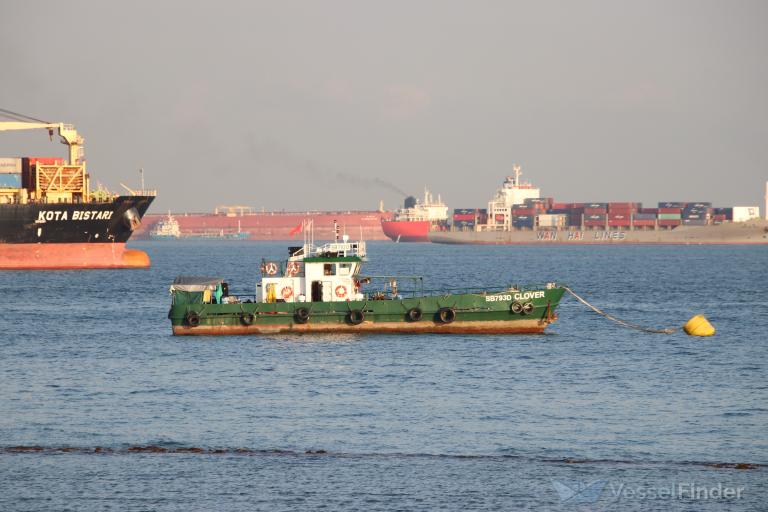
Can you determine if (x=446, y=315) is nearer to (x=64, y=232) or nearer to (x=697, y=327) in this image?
(x=697, y=327)

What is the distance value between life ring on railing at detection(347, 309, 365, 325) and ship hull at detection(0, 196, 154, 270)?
53.3 m

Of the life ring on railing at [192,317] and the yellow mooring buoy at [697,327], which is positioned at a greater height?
the life ring on railing at [192,317]

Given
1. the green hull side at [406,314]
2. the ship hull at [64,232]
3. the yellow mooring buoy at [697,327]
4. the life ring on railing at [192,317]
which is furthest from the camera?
the ship hull at [64,232]

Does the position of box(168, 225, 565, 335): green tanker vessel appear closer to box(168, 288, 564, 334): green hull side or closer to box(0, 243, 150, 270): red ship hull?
box(168, 288, 564, 334): green hull side

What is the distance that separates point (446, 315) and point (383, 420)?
52.1ft

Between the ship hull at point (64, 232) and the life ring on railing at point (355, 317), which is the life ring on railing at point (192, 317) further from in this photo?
the ship hull at point (64, 232)

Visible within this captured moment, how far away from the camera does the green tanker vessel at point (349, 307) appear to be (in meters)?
43.5

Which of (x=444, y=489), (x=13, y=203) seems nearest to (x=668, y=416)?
(x=444, y=489)

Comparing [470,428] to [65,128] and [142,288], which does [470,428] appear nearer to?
[142,288]

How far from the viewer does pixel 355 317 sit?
142 ft

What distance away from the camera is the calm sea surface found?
837 inches

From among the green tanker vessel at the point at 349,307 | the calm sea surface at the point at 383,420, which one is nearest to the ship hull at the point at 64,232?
the calm sea surface at the point at 383,420

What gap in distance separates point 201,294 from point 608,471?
25.8 m

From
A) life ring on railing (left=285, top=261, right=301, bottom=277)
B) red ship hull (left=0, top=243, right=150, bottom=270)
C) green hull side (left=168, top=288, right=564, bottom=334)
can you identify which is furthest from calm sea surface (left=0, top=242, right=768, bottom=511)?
red ship hull (left=0, top=243, right=150, bottom=270)
